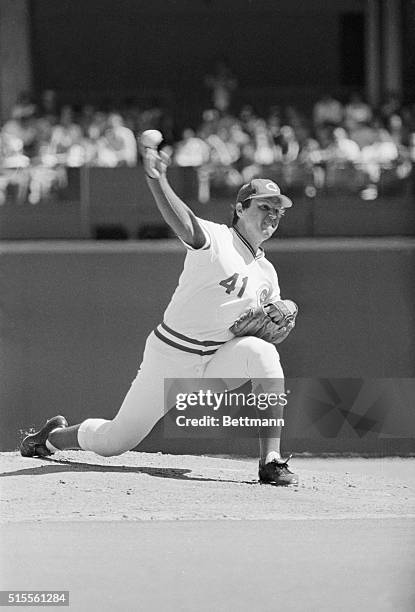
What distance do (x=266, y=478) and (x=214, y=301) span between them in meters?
0.98

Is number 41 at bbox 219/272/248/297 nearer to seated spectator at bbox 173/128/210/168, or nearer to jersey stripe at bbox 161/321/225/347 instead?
jersey stripe at bbox 161/321/225/347

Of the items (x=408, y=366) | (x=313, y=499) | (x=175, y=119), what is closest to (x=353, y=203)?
(x=408, y=366)

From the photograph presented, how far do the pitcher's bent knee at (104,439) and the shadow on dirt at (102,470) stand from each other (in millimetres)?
185

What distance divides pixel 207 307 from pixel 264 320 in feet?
1.02

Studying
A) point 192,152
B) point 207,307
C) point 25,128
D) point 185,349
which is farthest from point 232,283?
point 25,128

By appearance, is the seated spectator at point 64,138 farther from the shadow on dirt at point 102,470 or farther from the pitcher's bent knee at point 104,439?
the pitcher's bent knee at point 104,439

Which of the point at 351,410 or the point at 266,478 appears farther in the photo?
the point at 351,410

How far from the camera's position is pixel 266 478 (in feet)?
21.7

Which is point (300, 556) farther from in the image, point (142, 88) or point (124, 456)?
point (142, 88)

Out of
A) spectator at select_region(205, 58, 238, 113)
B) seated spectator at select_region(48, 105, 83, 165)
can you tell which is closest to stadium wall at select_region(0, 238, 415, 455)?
seated spectator at select_region(48, 105, 83, 165)

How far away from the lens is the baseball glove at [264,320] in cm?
660

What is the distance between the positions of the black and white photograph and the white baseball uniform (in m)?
0.01

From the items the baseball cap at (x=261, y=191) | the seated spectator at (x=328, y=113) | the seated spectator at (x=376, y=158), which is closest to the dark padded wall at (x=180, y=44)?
the seated spectator at (x=328, y=113)

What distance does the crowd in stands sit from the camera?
1063cm
